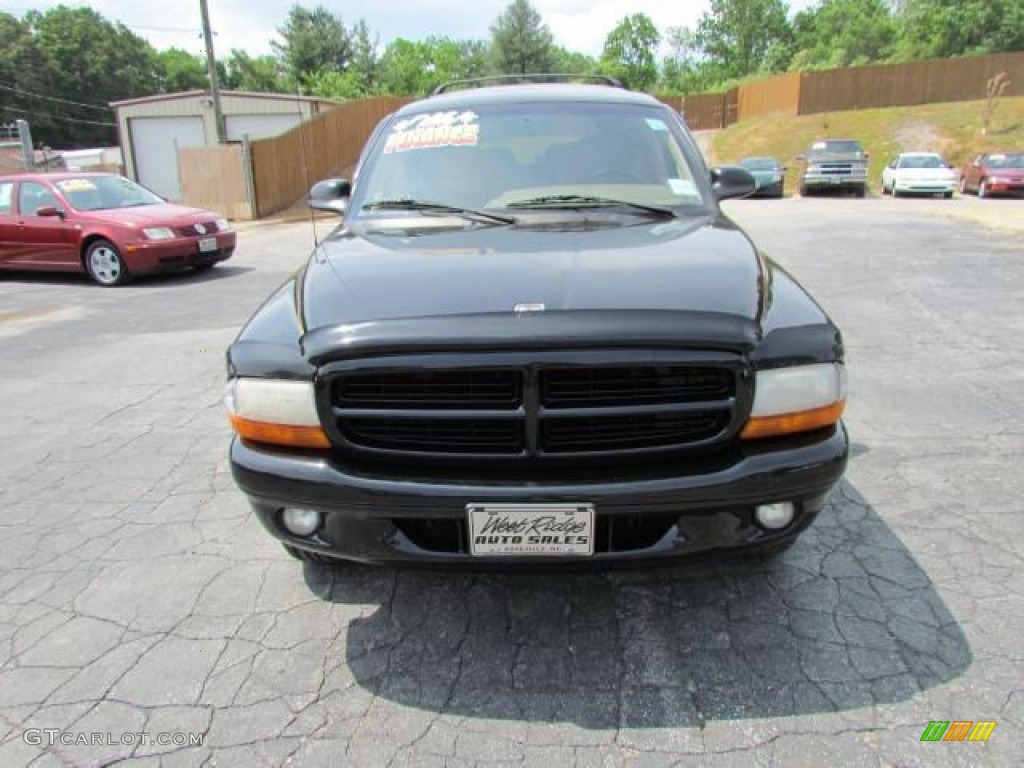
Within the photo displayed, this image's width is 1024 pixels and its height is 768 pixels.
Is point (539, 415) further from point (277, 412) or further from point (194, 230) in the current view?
point (194, 230)

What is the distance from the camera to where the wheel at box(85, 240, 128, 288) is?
32.8ft

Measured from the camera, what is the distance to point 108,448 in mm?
4352

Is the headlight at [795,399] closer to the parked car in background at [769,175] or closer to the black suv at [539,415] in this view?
the black suv at [539,415]

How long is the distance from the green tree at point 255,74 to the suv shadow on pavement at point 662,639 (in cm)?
6067

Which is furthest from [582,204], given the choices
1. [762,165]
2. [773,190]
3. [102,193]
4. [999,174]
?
[762,165]

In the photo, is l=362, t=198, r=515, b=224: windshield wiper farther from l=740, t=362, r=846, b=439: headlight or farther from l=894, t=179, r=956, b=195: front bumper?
l=894, t=179, r=956, b=195: front bumper

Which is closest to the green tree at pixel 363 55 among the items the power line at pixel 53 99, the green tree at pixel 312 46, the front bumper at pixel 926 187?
the green tree at pixel 312 46

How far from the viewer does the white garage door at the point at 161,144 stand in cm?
2942

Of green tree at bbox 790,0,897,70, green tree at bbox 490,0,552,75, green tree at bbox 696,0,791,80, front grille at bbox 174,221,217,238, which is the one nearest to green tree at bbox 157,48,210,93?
green tree at bbox 490,0,552,75

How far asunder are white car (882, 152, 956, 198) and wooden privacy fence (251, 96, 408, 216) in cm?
1581

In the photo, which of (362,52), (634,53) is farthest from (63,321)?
(634,53)

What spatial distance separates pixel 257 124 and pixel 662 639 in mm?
32601

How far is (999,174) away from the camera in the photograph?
2141 centimetres

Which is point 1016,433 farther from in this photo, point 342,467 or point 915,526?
point 342,467
